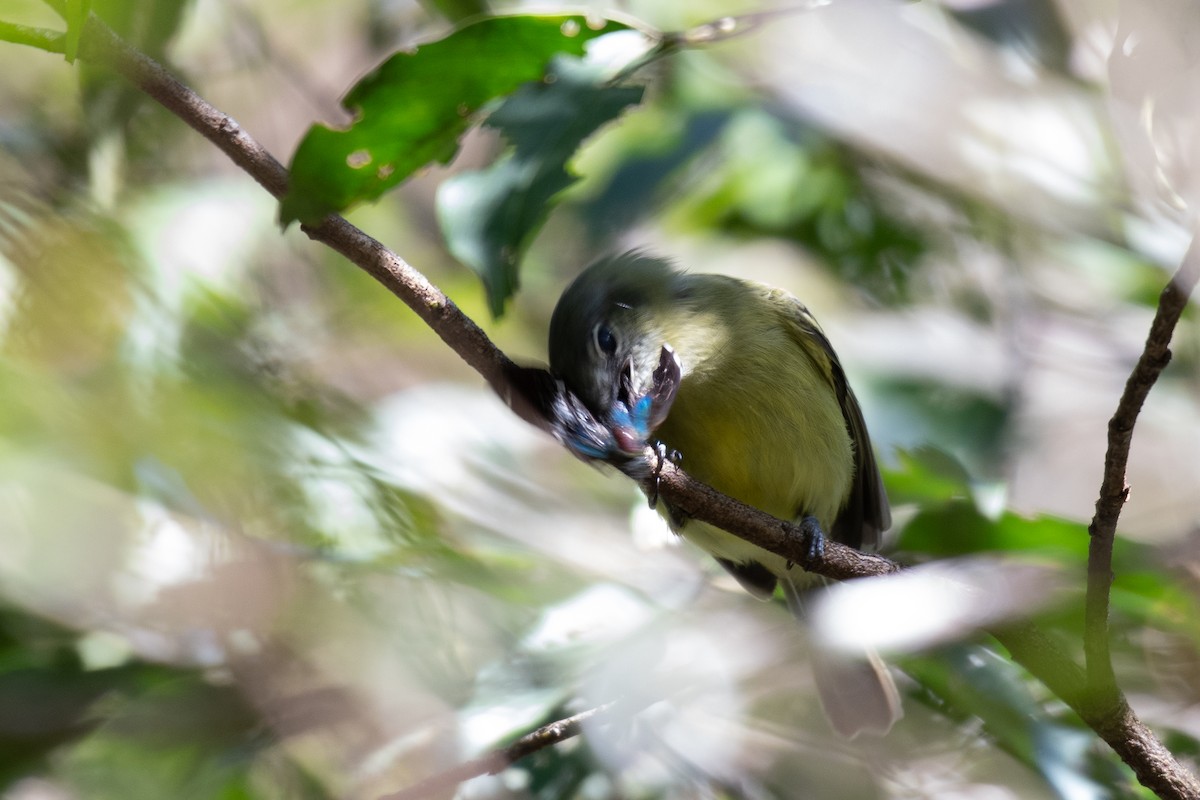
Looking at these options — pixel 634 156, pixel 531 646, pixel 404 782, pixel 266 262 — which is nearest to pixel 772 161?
pixel 634 156

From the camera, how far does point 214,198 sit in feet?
14.1

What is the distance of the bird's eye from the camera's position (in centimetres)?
292

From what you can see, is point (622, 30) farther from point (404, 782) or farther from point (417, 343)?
point (417, 343)

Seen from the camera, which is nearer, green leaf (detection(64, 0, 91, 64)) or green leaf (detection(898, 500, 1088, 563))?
green leaf (detection(64, 0, 91, 64))

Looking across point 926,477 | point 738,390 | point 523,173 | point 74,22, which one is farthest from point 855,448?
point 74,22

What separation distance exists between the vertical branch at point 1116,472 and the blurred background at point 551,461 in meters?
0.17

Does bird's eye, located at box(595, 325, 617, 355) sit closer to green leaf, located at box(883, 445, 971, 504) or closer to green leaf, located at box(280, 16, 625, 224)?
green leaf, located at box(280, 16, 625, 224)

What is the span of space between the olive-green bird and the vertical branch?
1.08 m

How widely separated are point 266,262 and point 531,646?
2.32 meters

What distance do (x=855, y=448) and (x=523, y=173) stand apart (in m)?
1.56

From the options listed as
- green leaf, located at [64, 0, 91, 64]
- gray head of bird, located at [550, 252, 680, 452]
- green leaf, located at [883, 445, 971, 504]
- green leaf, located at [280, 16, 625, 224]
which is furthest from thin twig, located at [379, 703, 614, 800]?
green leaf, located at [64, 0, 91, 64]

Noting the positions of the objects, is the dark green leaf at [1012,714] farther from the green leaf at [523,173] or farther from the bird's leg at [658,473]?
the green leaf at [523,173]

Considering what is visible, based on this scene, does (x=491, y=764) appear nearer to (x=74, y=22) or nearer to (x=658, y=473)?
(x=658, y=473)

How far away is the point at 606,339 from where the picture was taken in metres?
2.95
